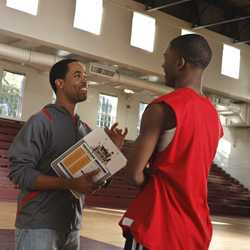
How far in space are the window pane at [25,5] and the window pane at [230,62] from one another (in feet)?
27.3

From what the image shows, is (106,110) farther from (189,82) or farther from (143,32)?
(189,82)

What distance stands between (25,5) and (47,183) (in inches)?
452

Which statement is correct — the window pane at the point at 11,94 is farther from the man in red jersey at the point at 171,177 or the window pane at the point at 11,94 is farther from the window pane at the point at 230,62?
the man in red jersey at the point at 171,177

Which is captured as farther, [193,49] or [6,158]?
[6,158]

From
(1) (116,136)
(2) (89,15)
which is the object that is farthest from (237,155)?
(1) (116,136)

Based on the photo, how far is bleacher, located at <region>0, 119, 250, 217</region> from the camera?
15.0 meters

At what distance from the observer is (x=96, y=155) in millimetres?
1979

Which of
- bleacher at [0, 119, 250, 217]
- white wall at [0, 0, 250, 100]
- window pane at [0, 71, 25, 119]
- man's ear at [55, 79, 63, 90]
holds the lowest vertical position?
bleacher at [0, 119, 250, 217]

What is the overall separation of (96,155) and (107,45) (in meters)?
12.6

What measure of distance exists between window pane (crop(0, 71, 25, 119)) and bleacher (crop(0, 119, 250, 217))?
0.61 m

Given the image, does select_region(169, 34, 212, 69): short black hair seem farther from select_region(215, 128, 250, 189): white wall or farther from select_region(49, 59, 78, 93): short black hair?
select_region(215, 128, 250, 189): white wall

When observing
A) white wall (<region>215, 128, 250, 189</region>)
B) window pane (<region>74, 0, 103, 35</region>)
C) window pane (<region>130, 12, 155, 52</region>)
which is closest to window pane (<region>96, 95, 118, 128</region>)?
window pane (<region>130, 12, 155, 52</region>)

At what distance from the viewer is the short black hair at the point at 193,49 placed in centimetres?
187

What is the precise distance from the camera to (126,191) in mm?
17297
